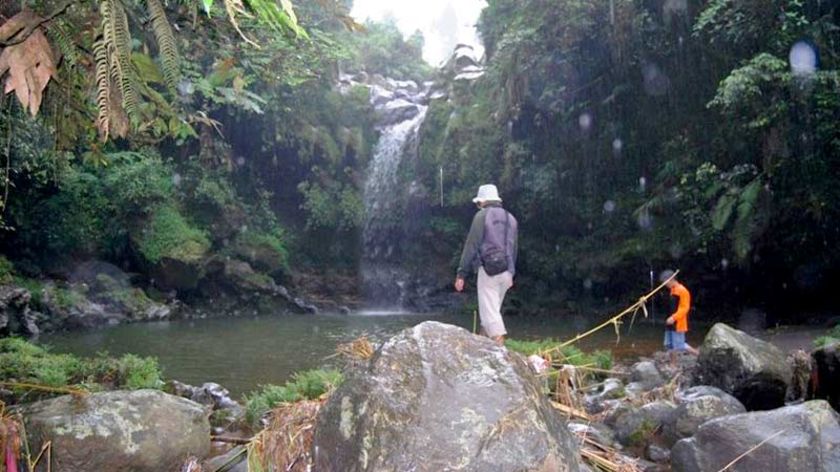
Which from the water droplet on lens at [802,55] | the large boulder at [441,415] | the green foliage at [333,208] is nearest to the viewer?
the large boulder at [441,415]

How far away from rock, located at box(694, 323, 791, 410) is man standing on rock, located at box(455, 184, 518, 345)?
2.43m

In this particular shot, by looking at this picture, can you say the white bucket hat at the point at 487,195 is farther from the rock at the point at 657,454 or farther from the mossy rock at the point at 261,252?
the mossy rock at the point at 261,252

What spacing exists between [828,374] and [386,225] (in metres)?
17.0

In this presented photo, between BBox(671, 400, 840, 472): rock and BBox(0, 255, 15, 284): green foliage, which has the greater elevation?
BBox(0, 255, 15, 284): green foliage

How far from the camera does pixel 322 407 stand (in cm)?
276

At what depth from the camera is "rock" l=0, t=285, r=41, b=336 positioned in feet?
44.5

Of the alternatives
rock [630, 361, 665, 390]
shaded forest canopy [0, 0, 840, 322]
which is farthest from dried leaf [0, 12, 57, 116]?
rock [630, 361, 665, 390]

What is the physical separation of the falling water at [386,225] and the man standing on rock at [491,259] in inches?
613

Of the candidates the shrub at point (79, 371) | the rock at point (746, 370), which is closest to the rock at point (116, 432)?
the shrub at point (79, 371)

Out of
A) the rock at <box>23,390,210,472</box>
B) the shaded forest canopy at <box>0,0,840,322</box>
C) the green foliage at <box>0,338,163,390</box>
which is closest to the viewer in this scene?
the rock at <box>23,390,210,472</box>

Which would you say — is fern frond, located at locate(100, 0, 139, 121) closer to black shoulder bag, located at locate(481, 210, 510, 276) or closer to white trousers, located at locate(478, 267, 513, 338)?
black shoulder bag, located at locate(481, 210, 510, 276)

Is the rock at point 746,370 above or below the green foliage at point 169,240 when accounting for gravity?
below

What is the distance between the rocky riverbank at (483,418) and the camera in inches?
99.4

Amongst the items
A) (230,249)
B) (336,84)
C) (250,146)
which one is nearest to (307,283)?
(230,249)
